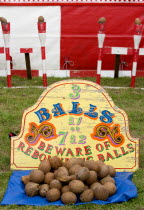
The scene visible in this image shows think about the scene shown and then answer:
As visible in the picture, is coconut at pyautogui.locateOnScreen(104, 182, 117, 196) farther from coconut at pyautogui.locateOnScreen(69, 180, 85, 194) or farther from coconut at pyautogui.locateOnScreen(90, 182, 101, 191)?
coconut at pyautogui.locateOnScreen(69, 180, 85, 194)

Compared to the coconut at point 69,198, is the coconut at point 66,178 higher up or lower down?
higher up

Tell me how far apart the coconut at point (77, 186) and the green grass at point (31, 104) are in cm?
14

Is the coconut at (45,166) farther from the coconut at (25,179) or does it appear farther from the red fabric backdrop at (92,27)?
the red fabric backdrop at (92,27)

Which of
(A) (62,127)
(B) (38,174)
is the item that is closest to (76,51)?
A: (A) (62,127)

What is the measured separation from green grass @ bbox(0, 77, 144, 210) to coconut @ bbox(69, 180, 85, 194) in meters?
0.14

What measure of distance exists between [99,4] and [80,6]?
18.1 inches

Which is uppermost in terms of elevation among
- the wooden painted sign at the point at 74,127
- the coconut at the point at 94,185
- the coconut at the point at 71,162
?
the wooden painted sign at the point at 74,127

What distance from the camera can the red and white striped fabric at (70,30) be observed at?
8.83 m

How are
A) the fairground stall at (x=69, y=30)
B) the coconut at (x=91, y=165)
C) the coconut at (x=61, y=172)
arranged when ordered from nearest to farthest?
the coconut at (x=61, y=172) < the coconut at (x=91, y=165) < the fairground stall at (x=69, y=30)

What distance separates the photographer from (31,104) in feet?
21.1

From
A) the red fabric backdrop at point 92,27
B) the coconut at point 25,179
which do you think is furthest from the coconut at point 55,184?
the red fabric backdrop at point 92,27

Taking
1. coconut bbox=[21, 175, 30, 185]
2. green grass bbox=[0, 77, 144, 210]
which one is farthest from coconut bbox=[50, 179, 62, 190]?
coconut bbox=[21, 175, 30, 185]

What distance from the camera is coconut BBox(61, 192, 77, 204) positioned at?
133 inches

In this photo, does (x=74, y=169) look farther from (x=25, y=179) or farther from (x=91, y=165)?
(x=25, y=179)
